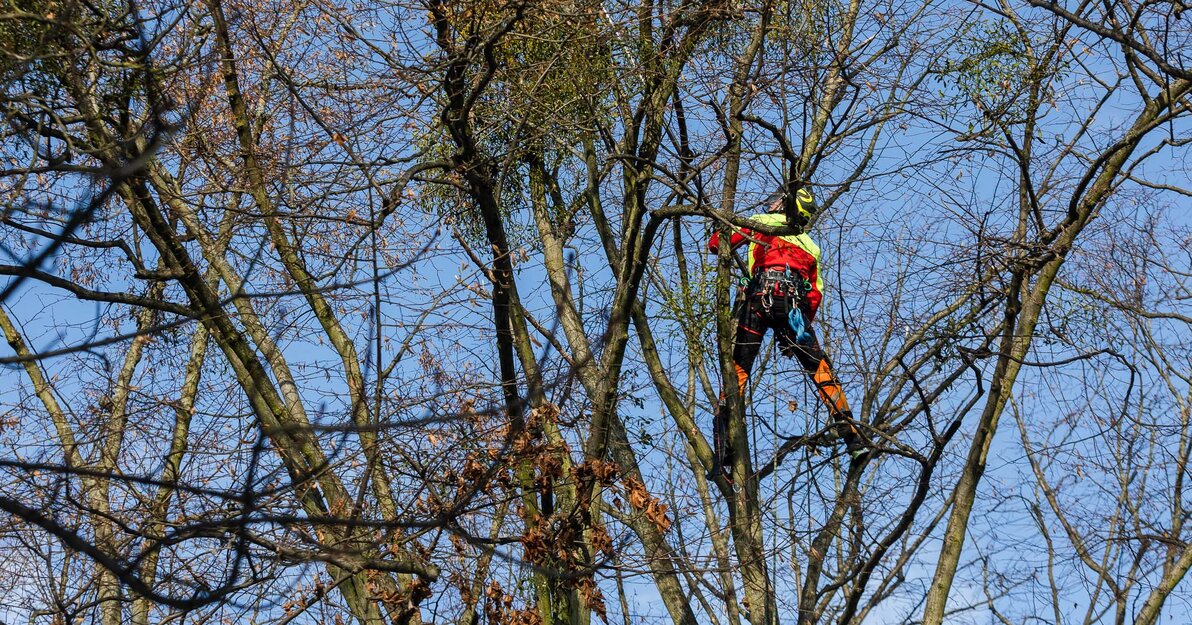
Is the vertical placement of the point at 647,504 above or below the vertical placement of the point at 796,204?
below

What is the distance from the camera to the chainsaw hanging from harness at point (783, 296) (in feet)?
25.3

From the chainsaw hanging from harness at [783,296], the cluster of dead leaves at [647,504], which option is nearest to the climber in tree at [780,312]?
the chainsaw hanging from harness at [783,296]

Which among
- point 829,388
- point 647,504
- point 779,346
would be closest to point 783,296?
point 779,346

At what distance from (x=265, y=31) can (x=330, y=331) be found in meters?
1.85

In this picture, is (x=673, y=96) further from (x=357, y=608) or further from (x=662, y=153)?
(x=357, y=608)

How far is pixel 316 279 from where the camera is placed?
6.84 meters

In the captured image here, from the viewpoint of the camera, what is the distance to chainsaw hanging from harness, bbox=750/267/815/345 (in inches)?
304

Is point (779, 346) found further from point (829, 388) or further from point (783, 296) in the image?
point (829, 388)

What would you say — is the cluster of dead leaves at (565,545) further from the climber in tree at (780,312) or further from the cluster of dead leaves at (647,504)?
the climber in tree at (780,312)

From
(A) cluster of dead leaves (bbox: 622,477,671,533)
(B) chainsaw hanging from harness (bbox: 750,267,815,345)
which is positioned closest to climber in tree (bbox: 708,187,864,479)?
(B) chainsaw hanging from harness (bbox: 750,267,815,345)

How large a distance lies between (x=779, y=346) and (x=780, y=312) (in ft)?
1.01

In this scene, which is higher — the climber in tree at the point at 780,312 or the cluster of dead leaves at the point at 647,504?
the climber in tree at the point at 780,312

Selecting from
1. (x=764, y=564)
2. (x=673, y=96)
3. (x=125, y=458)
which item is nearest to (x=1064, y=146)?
(x=673, y=96)

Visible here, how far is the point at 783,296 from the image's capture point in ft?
25.3
